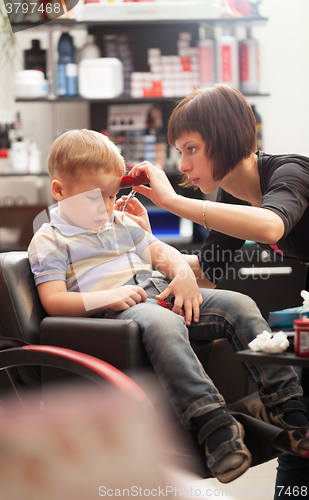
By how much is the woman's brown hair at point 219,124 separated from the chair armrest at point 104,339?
0.55 meters

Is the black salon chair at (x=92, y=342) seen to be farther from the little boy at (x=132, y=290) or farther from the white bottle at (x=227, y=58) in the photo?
the white bottle at (x=227, y=58)

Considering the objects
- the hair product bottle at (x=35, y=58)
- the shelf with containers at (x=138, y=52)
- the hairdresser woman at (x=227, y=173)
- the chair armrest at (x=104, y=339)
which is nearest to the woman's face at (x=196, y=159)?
the hairdresser woman at (x=227, y=173)

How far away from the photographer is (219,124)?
127 cm

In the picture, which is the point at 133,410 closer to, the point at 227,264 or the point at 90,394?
the point at 90,394

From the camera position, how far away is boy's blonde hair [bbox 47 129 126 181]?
120 cm

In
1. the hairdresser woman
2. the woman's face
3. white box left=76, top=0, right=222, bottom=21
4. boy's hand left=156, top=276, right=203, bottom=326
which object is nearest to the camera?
the hairdresser woman

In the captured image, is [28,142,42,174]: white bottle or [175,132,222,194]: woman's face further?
[28,142,42,174]: white bottle

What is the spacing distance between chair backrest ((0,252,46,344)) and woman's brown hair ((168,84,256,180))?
58cm

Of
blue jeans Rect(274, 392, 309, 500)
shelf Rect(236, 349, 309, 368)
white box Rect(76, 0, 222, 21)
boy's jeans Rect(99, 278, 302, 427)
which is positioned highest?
white box Rect(76, 0, 222, 21)

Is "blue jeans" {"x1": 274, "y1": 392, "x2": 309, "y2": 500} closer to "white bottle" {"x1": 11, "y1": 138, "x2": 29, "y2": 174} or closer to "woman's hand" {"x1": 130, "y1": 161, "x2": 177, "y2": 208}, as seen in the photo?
"woman's hand" {"x1": 130, "y1": 161, "x2": 177, "y2": 208}

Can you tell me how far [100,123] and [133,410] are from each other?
2348 millimetres

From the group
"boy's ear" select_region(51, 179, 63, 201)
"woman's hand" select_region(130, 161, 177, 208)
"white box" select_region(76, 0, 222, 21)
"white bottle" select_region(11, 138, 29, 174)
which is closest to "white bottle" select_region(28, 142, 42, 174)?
"white bottle" select_region(11, 138, 29, 174)

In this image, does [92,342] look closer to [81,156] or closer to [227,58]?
[81,156]

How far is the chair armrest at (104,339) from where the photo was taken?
1.00 meters
